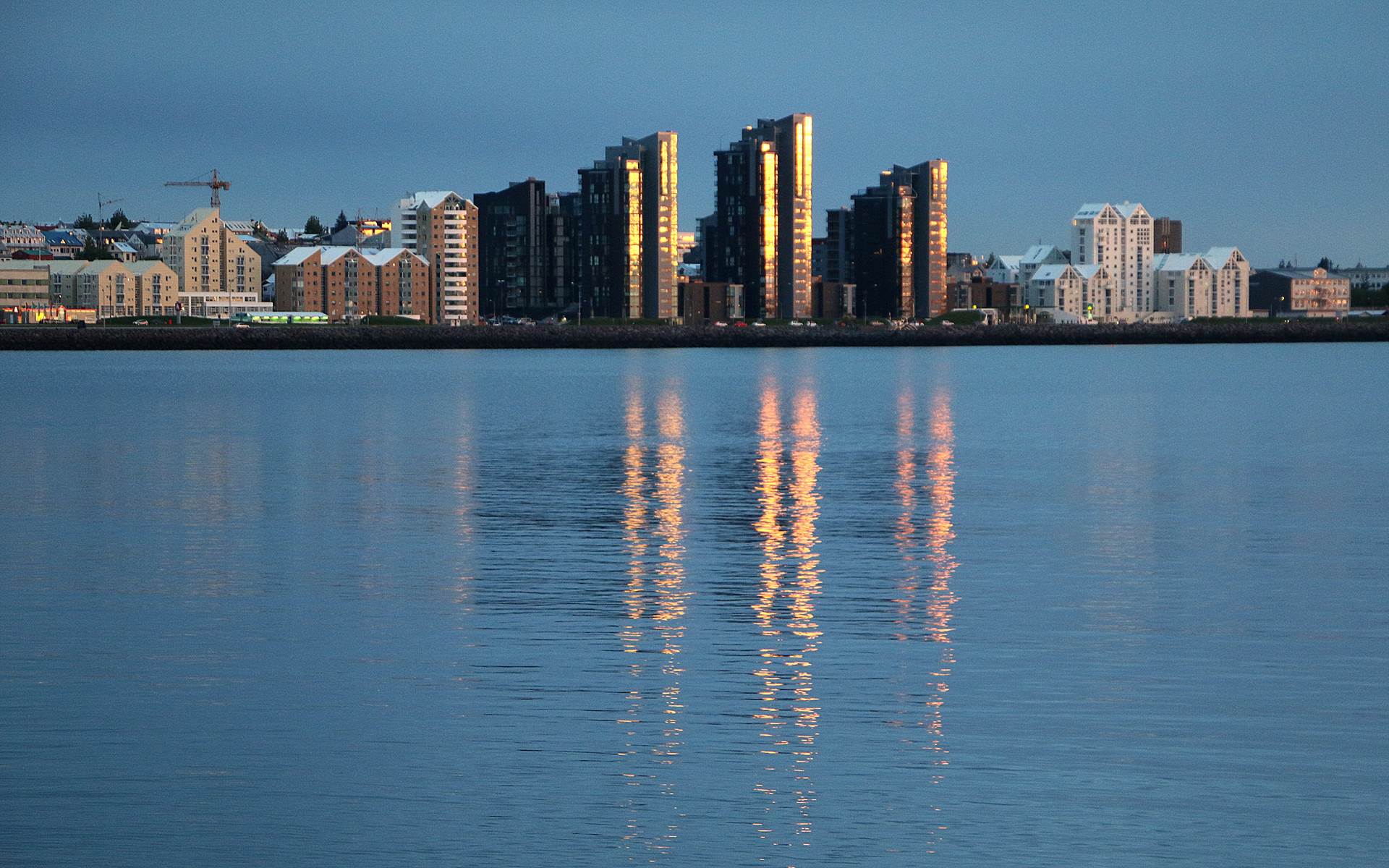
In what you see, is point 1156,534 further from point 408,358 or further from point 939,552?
point 408,358

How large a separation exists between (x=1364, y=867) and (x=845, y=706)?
4.77 meters

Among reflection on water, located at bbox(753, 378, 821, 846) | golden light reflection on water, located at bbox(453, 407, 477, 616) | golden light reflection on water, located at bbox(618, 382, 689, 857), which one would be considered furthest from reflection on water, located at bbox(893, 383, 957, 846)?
golden light reflection on water, located at bbox(453, 407, 477, 616)

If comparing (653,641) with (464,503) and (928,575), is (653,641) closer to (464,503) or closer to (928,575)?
(928,575)

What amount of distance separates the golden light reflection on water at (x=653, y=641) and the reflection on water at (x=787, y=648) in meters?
0.68

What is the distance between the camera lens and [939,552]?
78.0 feet

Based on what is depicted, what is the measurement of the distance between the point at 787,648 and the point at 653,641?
1.37m

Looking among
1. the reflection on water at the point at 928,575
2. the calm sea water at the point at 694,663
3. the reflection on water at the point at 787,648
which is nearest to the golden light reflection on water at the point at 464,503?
the calm sea water at the point at 694,663

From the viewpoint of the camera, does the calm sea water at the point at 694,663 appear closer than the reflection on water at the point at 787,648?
Yes

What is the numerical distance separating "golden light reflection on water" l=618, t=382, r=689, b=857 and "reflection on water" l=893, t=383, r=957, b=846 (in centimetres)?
178

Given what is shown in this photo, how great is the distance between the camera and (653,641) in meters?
16.8

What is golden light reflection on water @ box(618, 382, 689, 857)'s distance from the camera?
11203 millimetres

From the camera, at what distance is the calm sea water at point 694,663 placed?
1070cm

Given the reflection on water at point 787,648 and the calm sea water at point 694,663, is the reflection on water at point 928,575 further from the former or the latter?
the reflection on water at point 787,648

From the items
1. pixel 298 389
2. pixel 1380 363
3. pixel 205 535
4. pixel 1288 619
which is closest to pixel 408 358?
pixel 298 389
